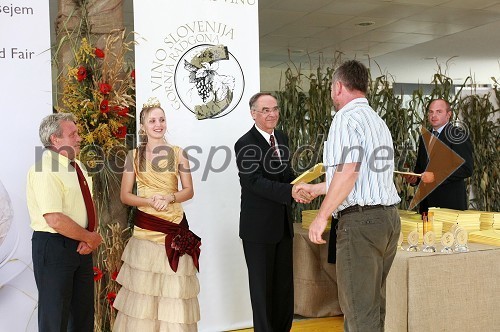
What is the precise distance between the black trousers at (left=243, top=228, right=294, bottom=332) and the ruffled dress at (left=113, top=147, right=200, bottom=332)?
0.37m

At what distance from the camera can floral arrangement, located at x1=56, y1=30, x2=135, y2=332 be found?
12.0ft

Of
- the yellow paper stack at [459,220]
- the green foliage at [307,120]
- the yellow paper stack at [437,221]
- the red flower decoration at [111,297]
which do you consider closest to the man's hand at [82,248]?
the red flower decoration at [111,297]

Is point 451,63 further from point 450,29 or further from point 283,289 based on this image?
point 283,289

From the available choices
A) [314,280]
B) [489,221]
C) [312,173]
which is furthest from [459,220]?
[314,280]

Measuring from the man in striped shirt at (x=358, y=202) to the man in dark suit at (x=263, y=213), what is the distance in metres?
0.75

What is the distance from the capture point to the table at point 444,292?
3209 millimetres

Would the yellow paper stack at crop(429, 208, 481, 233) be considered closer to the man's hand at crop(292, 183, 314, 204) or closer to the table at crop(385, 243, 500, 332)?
the table at crop(385, 243, 500, 332)

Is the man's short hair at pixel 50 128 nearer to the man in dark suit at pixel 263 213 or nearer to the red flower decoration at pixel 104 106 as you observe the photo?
the red flower decoration at pixel 104 106

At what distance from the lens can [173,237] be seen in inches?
→ 131

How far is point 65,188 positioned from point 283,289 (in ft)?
5.01

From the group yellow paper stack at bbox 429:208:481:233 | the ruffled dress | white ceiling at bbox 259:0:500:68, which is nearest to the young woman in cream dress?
the ruffled dress

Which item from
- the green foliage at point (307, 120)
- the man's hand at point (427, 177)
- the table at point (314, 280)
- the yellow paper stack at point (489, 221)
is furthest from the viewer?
the green foliage at point (307, 120)

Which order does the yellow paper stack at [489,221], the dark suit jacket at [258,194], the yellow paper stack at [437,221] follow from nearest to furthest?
1. the dark suit jacket at [258,194]
2. the yellow paper stack at [437,221]
3. the yellow paper stack at [489,221]

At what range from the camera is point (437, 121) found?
4.57 m
